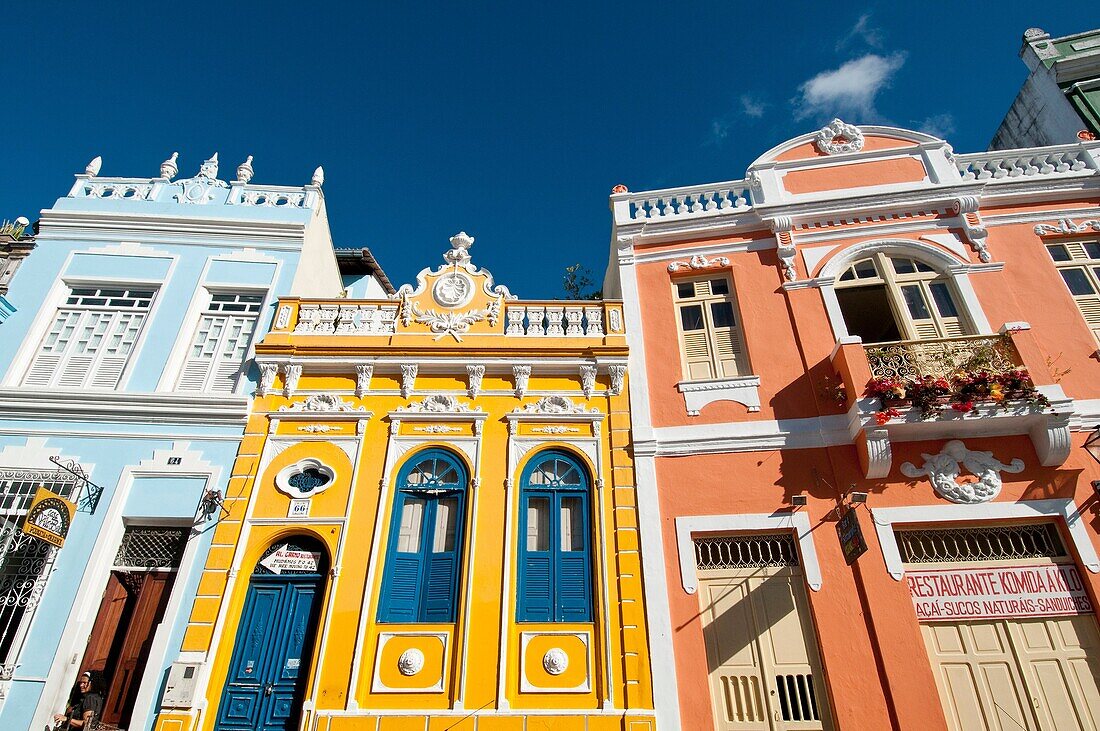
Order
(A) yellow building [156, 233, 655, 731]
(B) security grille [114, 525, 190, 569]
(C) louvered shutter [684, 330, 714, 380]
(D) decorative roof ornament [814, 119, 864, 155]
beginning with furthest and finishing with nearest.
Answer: (D) decorative roof ornament [814, 119, 864, 155]
(C) louvered shutter [684, 330, 714, 380]
(B) security grille [114, 525, 190, 569]
(A) yellow building [156, 233, 655, 731]

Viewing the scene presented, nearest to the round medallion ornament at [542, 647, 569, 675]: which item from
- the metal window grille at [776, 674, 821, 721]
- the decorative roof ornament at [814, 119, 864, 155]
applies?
the metal window grille at [776, 674, 821, 721]

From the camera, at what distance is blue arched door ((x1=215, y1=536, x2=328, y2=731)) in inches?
306

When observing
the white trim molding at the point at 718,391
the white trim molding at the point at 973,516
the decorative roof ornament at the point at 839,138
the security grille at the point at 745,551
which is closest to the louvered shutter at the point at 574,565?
the security grille at the point at 745,551

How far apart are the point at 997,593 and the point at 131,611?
1144 cm

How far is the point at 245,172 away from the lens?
41.5 ft

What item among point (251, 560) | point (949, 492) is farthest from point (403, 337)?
point (949, 492)

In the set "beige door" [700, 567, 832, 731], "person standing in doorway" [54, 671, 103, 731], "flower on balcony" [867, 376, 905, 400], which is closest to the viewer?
"person standing in doorway" [54, 671, 103, 731]

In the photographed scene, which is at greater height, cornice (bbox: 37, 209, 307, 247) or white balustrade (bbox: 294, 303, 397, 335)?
cornice (bbox: 37, 209, 307, 247)

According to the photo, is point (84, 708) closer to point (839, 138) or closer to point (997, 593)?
point (997, 593)

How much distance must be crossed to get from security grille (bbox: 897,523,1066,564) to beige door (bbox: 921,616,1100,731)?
31.8 inches

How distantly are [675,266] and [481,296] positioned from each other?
3531 mm

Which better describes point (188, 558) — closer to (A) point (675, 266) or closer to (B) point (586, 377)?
(B) point (586, 377)

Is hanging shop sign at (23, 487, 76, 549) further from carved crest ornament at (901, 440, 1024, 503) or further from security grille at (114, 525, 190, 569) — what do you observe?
carved crest ornament at (901, 440, 1024, 503)

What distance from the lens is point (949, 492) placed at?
842 centimetres
